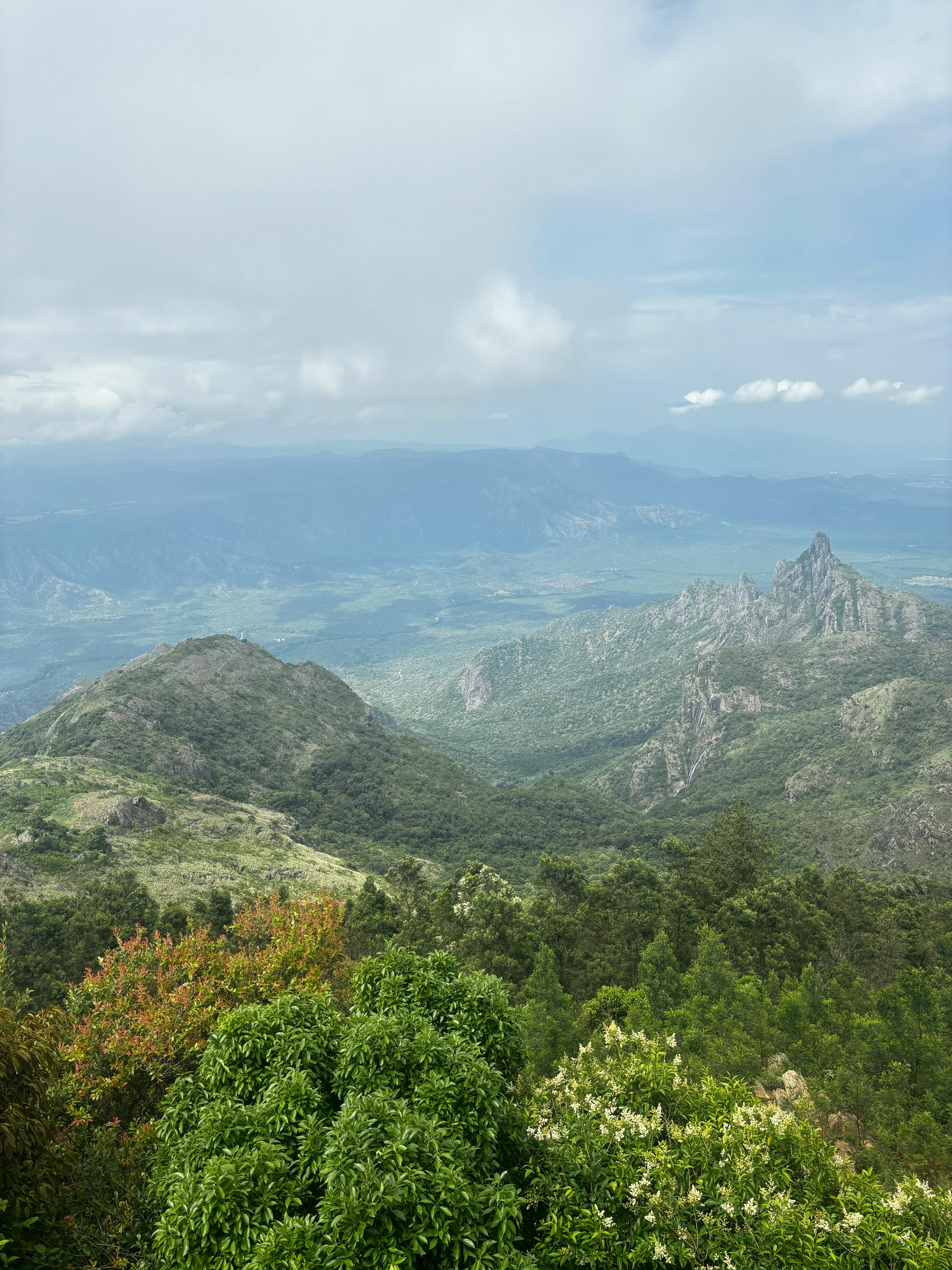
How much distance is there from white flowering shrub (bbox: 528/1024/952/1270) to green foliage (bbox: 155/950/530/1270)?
1482 mm

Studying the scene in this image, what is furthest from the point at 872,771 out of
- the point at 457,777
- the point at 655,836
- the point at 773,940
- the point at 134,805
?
Answer: the point at 134,805

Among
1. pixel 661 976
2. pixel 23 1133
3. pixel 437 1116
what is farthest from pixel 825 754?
pixel 23 1133

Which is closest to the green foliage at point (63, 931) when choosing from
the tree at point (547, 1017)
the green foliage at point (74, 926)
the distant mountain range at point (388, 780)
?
the green foliage at point (74, 926)

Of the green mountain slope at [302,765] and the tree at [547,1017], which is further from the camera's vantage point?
the green mountain slope at [302,765]

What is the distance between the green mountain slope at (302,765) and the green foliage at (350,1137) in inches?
2722

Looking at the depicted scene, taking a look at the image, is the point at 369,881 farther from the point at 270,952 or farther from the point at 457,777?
the point at 457,777

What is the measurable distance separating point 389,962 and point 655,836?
103 meters

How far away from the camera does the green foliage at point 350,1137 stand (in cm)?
981

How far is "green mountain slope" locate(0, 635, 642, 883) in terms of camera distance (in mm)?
96500

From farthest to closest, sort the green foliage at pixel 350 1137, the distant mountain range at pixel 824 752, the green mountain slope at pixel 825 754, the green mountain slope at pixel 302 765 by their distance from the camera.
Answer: the green mountain slope at pixel 302 765, the distant mountain range at pixel 824 752, the green mountain slope at pixel 825 754, the green foliage at pixel 350 1137

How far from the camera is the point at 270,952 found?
88.1ft

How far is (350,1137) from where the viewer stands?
10516 millimetres

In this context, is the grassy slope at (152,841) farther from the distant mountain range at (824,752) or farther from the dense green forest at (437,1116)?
the distant mountain range at (824,752)

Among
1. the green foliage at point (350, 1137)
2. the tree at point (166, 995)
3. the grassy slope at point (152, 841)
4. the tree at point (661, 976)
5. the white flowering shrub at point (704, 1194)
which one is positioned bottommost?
the grassy slope at point (152, 841)
